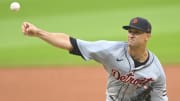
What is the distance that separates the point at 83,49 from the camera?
4.16m

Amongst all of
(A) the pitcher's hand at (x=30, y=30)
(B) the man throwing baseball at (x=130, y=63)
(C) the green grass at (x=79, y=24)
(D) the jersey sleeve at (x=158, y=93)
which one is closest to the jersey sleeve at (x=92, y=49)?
(B) the man throwing baseball at (x=130, y=63)

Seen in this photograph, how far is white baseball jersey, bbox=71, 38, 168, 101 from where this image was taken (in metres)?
4.19

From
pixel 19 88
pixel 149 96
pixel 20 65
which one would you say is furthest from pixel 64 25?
pixel 149 96

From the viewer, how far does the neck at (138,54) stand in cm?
436

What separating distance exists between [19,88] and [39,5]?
2.48 meters

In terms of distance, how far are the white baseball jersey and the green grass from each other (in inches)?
120

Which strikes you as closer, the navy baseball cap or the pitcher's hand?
the pitcher's hand

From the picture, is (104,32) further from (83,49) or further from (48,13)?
(83,49)

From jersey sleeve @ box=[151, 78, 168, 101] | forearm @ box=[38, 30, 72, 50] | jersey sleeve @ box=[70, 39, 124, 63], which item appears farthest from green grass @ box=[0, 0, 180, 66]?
forearm @ box=[38, 30, 72, 50]

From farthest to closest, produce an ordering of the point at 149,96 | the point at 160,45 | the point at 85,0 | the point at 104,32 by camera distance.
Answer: the point at 85,0 < the point at 104,32 < the point at 160,45 < the point at 149,96

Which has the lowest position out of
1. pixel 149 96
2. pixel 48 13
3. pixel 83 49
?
pixel 149 96

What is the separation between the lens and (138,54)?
14.4 ft

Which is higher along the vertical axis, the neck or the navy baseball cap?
the navy baseball cap

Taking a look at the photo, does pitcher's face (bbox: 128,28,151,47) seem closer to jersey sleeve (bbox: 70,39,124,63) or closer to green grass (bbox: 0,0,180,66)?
jersey sleeve (bbox: 70,39,124,63)
